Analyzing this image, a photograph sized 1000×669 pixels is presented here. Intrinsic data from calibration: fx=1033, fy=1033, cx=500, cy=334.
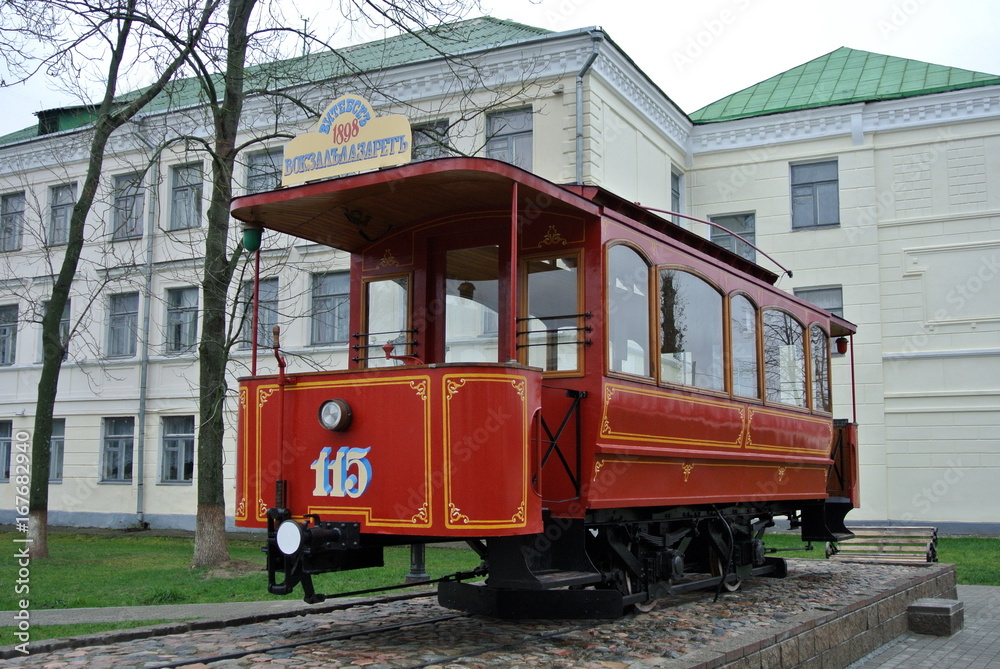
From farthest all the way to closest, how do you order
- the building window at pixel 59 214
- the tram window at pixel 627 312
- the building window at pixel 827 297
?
the building window at pixel 59 214
the building window at pixel 827 297
the tram window at pixel 627 312

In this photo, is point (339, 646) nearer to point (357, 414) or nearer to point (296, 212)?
point (357, 414)

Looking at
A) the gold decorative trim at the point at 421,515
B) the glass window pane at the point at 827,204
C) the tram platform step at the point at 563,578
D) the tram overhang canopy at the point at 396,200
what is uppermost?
the glass window pane at the point at 827,204

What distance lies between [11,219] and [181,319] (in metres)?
6.49

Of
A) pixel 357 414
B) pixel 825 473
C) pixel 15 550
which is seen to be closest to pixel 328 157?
pixel 357 414

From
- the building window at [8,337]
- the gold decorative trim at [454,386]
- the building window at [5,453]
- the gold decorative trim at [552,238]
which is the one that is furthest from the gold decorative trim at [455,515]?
the building window at [8,337]

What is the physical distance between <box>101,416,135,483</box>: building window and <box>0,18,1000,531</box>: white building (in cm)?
5

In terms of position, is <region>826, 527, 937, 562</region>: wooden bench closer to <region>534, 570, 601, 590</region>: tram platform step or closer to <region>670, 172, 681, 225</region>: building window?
<region>534, 570, 601, 590</region>: tram platform step

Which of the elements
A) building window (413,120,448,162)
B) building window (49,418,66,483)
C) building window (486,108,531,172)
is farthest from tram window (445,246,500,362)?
building window (49,418,66,483)

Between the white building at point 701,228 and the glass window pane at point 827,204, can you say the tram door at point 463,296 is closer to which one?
the white building at point 701,228

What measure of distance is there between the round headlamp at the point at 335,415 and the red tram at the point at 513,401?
2 cm

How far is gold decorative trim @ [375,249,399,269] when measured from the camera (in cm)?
877

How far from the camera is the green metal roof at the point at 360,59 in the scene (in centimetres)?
1414

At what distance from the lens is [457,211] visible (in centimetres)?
827

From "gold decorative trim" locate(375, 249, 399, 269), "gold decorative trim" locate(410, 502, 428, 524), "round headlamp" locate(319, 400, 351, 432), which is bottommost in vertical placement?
"gold decorative trim" locate(410, 502, 428, 524)
